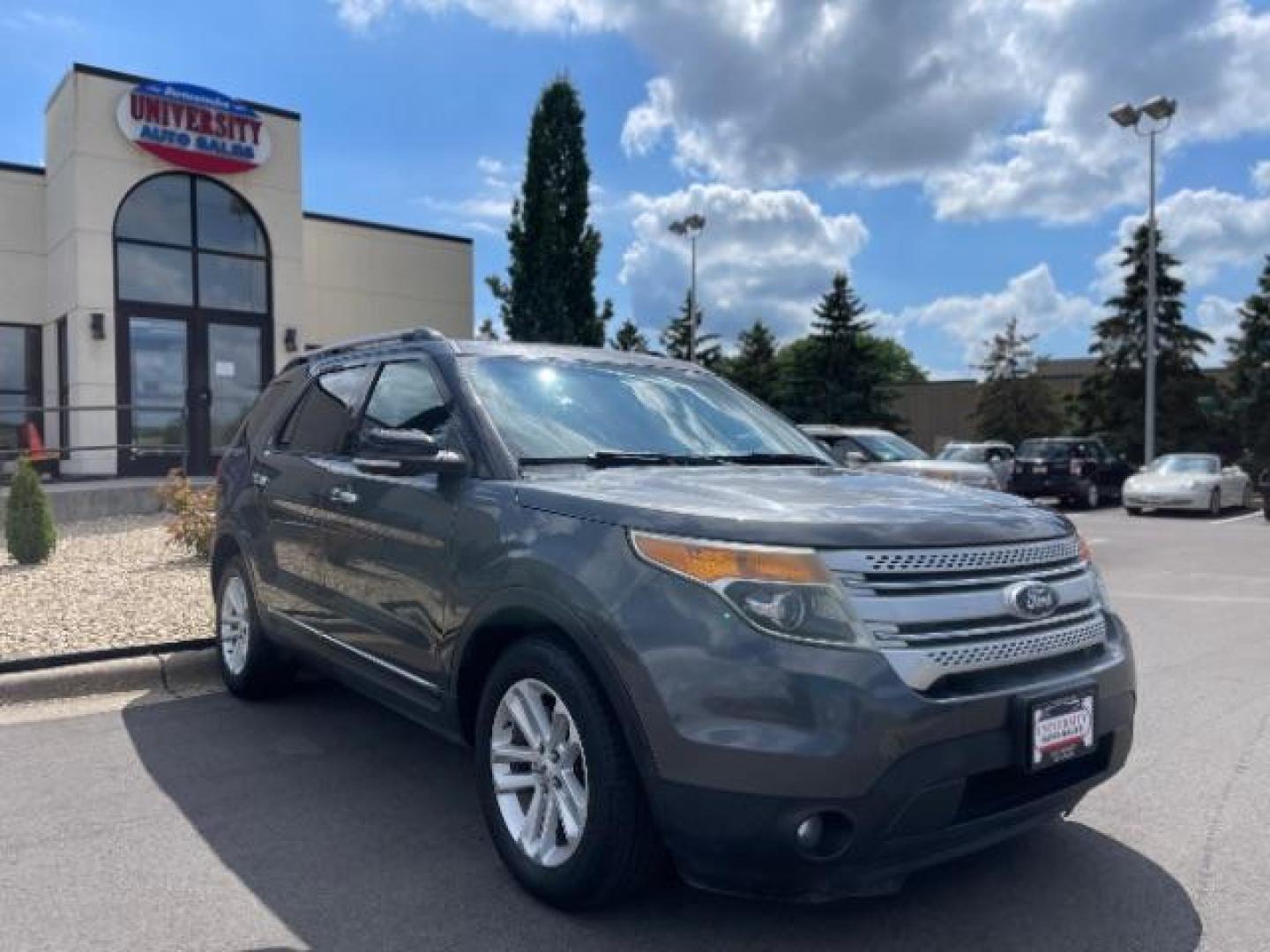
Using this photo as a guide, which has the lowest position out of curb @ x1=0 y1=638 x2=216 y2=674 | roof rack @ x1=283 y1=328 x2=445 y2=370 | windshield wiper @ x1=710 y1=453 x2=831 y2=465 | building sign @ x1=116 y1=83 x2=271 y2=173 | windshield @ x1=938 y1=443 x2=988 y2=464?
curb @ x1=0 y1=638 x2=216 y2=674

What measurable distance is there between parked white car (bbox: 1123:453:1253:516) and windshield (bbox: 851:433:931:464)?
26.0ft

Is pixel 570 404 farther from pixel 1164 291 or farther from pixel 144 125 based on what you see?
pixel 1164 291

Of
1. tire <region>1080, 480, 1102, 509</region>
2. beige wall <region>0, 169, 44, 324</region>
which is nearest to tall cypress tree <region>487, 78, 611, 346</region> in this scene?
beige wall <region>0, 169, 44, 324</region>

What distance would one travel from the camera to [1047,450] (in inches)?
899

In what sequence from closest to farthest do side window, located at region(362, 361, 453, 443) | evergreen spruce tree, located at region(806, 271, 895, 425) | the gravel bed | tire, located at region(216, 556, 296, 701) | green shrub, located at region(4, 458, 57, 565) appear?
side window, located at region(362, 361, 453, 443) → tire, located at region(216, 556, 296, 701) → the gravel bed → green shrub, located at region(4, 458, 57, 565) → evergreen spruce tree, located at region(806, 271, 895, 425)

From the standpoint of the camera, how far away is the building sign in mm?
15523

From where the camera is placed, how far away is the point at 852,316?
3869cm

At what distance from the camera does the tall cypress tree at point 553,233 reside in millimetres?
19911

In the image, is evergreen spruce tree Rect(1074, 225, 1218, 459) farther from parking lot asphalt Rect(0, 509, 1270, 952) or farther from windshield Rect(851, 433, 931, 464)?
parking lot asphalt Rect(0, 509, 1270, 952)

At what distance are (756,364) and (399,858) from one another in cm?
4248

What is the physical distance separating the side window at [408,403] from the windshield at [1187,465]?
68.9 ft

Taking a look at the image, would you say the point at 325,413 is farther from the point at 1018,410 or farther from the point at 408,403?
the point at 1018,410

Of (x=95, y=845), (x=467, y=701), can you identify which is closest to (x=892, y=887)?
(x=467, y=701)

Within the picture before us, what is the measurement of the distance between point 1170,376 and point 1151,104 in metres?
11.5
